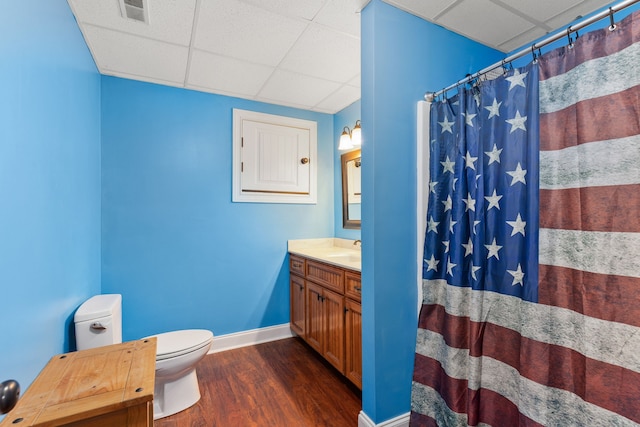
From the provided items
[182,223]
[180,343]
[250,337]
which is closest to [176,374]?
[180,343]

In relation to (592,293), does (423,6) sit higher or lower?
higher

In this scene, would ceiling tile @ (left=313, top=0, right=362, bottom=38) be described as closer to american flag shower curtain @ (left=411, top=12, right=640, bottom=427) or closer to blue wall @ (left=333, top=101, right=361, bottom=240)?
american flag shower curtain @ (left=411, top=12, right=640, bottom=427)

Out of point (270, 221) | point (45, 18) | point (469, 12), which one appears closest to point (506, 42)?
point (469, 12)

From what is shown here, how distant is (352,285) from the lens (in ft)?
6.15

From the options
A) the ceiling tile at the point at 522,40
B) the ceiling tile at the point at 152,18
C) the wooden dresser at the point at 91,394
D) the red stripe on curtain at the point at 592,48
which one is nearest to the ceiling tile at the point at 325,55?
the ceiling tile at the point at 152,18

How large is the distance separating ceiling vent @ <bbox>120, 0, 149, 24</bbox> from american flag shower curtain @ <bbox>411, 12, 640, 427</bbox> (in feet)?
5.61

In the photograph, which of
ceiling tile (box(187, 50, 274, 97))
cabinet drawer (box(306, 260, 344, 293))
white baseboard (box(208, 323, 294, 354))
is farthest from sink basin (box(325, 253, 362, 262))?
ceiling tile (box(187, 50, 274, 97))

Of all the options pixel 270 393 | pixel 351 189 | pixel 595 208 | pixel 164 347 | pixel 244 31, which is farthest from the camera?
pixel 351 189

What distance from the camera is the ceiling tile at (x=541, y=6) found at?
1530 millimetres

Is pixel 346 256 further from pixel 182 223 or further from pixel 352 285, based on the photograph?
pixel 182 223

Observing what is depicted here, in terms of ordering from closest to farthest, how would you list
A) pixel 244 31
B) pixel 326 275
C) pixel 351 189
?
pixel 244 31 < pixel 326 275 < pixel 351 189

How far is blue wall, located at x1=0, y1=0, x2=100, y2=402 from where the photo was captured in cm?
95

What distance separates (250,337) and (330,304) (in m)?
1.08

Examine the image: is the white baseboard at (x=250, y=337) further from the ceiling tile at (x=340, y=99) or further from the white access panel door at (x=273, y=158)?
the ceiling tile at (x=340, y=99)
